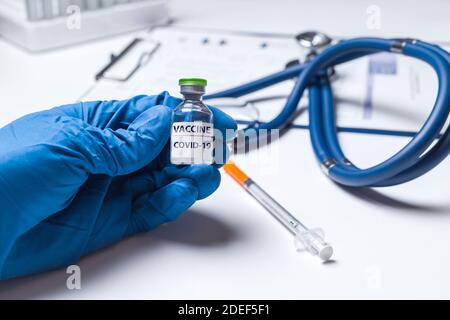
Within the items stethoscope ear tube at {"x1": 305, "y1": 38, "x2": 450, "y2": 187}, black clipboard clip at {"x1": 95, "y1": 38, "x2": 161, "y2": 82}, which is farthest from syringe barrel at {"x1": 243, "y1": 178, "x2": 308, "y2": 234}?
black clipboard clip at {"x1": 95, "y1": 38, "x2": 161, "y2": 82}

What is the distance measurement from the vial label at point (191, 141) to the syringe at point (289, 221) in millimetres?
135

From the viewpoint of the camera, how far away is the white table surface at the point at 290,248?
620 mm

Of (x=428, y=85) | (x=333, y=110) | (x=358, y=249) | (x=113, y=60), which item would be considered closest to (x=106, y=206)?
(x=358, y=249)

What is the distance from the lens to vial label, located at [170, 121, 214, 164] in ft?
2.11

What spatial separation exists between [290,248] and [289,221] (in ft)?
0.14

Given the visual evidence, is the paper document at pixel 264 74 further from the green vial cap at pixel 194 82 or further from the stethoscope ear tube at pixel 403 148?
the green vial cap at pixel 194 82

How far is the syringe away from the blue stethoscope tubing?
0.10 m

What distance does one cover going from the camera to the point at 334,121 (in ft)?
3.09

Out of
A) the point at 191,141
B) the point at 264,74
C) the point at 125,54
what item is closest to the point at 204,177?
the point at 191,141

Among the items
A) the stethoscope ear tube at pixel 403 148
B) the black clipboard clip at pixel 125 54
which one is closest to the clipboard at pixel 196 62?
the black clipboard clip at pixel 125 54

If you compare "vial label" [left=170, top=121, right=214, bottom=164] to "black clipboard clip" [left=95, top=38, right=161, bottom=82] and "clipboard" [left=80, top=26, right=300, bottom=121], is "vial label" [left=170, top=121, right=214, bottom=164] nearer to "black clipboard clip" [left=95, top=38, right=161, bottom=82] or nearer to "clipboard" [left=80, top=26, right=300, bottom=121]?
"clipboard" [left=80, top=26, right=300, bottom=121]

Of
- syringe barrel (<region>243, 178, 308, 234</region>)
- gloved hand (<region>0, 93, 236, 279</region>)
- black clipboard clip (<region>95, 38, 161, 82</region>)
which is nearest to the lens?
gloved hand (<region>0, 93, 236, 279</region>)

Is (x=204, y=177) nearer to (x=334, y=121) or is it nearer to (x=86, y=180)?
(x=86, y=180)
